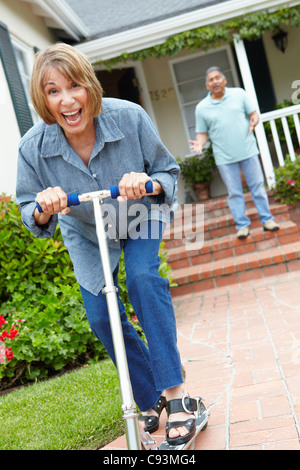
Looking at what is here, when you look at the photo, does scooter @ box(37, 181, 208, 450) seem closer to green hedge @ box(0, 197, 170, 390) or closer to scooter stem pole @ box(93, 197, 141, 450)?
scooter stem pole @ box(93, 197, 141, 450)

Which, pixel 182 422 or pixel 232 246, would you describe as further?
pixel 232 246

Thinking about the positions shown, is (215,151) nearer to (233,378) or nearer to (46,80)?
(233,378)

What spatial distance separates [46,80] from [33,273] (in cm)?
302

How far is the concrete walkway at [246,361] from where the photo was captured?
2.50 metres

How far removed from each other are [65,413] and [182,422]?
38.5 inches

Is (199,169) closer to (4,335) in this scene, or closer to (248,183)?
(248,183)

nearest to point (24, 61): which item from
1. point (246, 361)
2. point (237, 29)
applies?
point (237, 29)

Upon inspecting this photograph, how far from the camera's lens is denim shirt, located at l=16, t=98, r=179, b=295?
243cm

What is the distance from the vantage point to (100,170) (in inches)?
97.2

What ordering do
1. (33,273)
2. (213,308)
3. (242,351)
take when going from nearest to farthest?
(242,351) → (33,273) → (213,308)

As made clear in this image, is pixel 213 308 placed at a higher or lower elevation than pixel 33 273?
lower

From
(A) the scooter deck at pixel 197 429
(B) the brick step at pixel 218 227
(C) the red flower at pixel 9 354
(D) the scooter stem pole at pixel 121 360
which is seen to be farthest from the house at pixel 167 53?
(D) the scooter stem pole at pixel 121 360

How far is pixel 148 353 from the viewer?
264 centimetres
